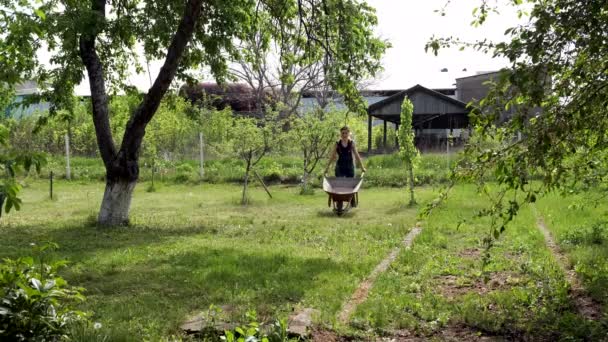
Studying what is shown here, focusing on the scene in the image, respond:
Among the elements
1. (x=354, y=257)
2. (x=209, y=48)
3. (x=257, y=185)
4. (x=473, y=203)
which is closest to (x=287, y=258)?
(x=354, y=257)

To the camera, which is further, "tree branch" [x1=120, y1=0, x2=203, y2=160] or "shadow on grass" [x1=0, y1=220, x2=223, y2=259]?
"tree branch" [x1=120, y1=0, x2=203, y2=160]

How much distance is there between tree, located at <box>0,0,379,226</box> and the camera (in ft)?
26.6

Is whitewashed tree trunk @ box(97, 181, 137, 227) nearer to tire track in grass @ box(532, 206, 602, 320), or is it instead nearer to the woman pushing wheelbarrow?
the woman pushing wheelbarrow

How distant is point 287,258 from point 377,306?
7.08ft

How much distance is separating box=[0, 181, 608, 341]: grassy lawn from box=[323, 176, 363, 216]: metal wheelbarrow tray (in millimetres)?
427

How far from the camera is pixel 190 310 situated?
4.80 m

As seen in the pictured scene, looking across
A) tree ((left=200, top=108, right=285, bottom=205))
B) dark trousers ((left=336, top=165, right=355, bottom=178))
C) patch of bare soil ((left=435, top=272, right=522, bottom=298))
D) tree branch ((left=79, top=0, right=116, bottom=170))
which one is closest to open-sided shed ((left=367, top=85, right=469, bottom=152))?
tree ((left=200, top=108, right=285, bottom=205))

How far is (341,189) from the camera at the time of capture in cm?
1185

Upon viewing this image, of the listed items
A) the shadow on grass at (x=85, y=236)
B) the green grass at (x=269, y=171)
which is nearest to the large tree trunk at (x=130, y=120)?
the shadow on grass at (x=85, y=236)

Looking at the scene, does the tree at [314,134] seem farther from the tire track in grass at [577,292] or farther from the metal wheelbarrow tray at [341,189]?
the tire track in grass at [577,292]

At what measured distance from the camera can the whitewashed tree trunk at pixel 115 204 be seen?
31.8ft

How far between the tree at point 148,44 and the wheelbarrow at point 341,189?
3.03 metres

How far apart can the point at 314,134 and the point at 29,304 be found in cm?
1455

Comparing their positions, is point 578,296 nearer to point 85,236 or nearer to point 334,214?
point 85,236
